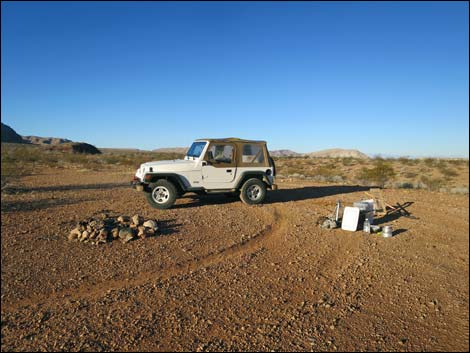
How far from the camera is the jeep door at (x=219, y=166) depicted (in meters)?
8.66

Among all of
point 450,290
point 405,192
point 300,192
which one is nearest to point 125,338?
point 450,290

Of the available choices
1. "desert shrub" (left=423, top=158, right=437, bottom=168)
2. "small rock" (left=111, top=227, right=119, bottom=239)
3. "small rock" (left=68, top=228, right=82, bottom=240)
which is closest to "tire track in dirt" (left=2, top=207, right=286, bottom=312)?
"small rock" (left=111, top=227, right=119, bottom=239)

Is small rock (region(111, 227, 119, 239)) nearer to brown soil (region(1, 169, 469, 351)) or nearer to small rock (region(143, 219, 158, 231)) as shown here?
brown soil (region(1, 169, 469, 351))

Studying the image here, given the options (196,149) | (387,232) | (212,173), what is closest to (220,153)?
(212,173)

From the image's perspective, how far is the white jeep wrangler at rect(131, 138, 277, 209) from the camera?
27.2 ft

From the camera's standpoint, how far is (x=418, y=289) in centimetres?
411

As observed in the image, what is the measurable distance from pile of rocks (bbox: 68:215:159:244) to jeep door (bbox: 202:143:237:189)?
110 inches

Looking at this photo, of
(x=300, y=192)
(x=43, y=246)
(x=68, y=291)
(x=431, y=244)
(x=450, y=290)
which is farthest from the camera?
(x=300, y=192)

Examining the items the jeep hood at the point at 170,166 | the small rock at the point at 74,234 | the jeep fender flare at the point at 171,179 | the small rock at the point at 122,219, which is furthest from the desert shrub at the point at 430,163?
the small rock at the point at 74,234

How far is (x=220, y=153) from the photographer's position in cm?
885

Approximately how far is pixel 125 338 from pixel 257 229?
4.10m

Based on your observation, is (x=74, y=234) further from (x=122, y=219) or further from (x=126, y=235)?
(x=122, y=219)

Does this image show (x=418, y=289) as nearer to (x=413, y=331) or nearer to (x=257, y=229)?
(x=413, y=331)

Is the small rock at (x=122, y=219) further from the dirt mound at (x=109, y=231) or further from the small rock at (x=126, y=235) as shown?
the small rock at (x=126, y=235)
